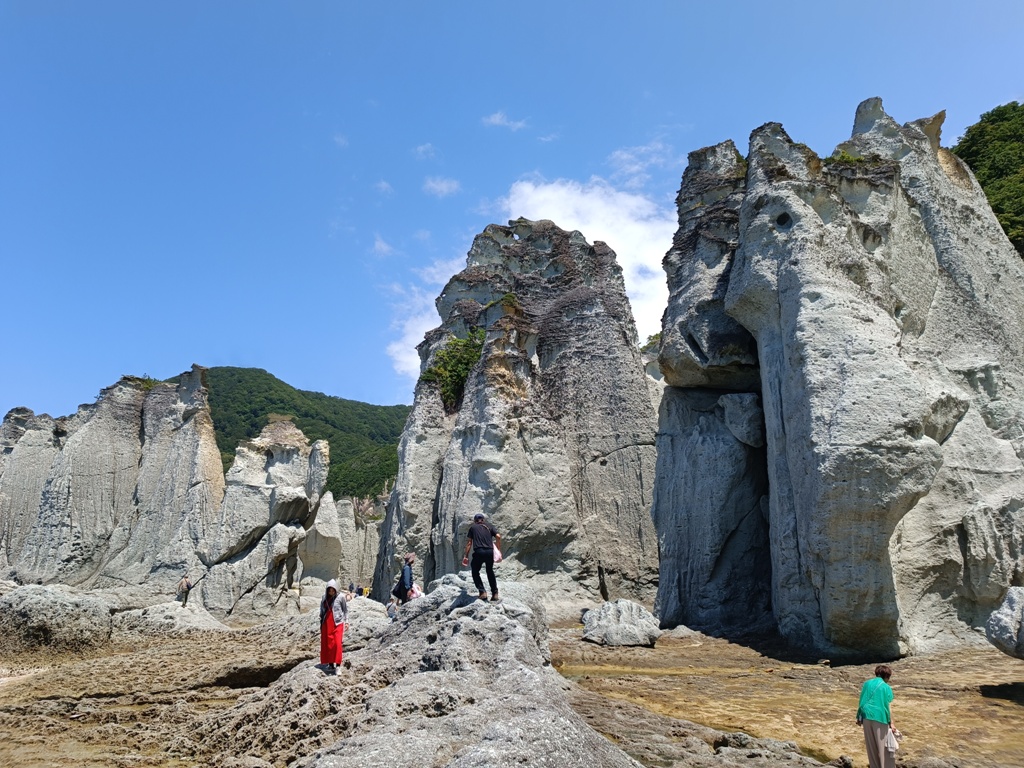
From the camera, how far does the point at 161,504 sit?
74.6 ft

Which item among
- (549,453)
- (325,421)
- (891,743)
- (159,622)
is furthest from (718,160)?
(325,421)

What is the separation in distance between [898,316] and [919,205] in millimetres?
4038

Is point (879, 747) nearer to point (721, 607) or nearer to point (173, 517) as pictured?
point (721, 607)

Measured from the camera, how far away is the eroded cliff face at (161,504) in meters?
21.4

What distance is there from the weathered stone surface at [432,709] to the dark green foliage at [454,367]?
548 inches

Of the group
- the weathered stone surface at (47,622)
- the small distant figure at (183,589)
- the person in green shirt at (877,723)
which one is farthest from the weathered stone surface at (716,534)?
the small distant figure at (183,589)

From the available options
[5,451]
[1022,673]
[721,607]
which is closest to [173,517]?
[5,451]

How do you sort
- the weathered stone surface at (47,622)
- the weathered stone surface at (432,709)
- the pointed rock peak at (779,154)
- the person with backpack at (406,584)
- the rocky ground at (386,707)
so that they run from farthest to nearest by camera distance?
the pointed rock peak at (779,154) → the person with backpack at (406,584) → the weathered stone surface at (47,622) → the rocky ground at (386,707) → the weathered stone surface at (432,709)

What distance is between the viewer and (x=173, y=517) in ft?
73.2

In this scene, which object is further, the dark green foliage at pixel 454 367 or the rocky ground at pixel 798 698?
the dark green foliage at pixel 454 367

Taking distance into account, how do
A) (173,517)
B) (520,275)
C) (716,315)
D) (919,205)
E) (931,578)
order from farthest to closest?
1. (520,275)
2. (173,517)
3. (919,205)
4. (716,315)
5. (931,578)

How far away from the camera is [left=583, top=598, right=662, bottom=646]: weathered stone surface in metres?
12.8

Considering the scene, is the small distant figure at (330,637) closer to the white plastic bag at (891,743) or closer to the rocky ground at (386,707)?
the rocky ground at (386,707)

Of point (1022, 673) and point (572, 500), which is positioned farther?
point (572, 500)
